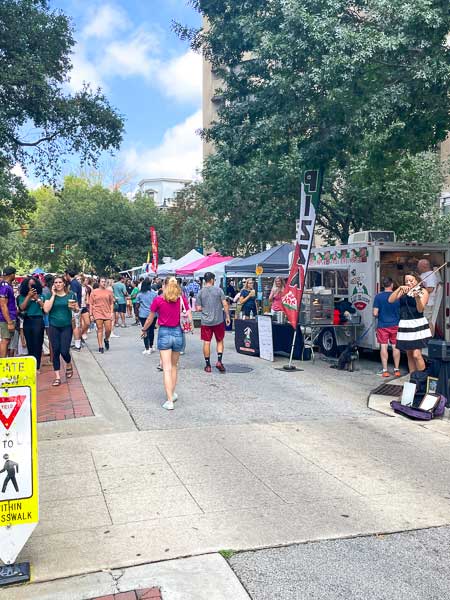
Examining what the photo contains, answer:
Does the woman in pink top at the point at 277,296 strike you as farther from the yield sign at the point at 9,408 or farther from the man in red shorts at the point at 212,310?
the yield sign at the point at 9,408

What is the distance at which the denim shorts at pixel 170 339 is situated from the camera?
7.89m

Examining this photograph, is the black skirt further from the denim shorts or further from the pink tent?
the pink tent

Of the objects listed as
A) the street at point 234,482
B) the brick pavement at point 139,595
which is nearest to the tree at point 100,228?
the street at point 234,482

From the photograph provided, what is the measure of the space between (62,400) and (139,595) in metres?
5.15

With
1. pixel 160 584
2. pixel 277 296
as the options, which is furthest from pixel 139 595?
pixel 277 296

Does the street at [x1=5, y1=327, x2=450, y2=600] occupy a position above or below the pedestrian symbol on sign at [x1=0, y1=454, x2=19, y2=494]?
below

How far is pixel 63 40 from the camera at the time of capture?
15258 millimetres

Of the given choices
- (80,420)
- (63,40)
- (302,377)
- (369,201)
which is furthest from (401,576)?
(369,201)

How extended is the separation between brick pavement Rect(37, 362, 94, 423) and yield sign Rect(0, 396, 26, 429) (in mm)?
3687

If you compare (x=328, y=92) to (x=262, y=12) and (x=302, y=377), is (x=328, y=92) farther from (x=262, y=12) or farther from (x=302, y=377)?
(x=302, y=377)

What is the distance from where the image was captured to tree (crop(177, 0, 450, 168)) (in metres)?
9.48

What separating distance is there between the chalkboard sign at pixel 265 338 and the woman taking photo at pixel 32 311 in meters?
4.51

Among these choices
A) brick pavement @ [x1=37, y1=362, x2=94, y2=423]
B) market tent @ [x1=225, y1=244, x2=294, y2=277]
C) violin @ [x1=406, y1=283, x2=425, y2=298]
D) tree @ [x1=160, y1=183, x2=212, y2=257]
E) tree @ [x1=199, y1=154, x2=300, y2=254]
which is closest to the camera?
brick pavement @ [x1=37, y1=362, x2=94, y2=423]

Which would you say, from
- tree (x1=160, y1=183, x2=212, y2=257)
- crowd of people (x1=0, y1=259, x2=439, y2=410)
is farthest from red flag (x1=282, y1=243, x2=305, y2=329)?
tree (x1=160, y1=183, x2=212, y2=257)
